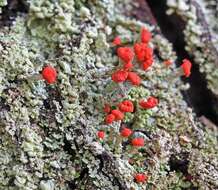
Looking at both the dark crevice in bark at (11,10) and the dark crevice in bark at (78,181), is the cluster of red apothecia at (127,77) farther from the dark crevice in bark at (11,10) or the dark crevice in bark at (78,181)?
the dark crevice in bark at (11,10)

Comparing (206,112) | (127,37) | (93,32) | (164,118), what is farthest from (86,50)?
(206,112)

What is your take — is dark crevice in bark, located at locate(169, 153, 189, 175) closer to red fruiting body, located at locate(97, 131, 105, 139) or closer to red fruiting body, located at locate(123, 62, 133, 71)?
red fruiting body, located at locate(97, 131, 105, 139)

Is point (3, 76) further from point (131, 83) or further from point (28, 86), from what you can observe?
point (131, 83)

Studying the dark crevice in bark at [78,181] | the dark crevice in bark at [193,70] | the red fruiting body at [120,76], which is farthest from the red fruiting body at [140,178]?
the dark crevice in bark at [193,70]

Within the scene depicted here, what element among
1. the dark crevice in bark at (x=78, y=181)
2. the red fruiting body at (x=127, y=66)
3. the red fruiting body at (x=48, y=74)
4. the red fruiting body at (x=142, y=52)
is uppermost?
the red fruiting body at (x=142, y=52)

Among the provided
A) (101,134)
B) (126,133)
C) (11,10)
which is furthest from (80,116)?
(11,10)

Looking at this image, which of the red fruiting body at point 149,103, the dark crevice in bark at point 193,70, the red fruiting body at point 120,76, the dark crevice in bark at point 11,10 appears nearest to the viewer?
the red fruiting body at point 120,76
